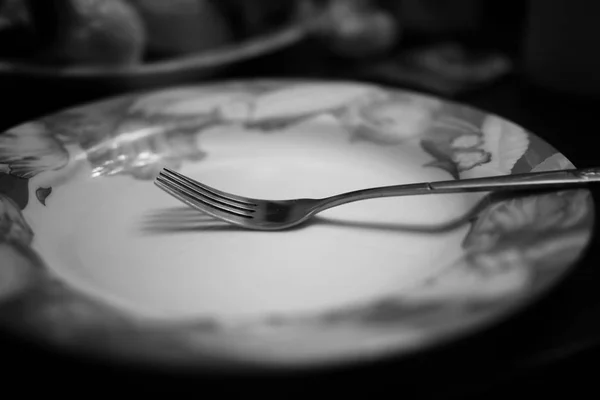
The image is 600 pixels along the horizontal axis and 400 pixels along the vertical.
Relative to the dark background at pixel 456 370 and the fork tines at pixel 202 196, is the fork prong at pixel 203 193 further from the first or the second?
the dark background at pixel 456 370

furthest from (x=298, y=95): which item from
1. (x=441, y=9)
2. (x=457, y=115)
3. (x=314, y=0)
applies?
(x=314, y=0)

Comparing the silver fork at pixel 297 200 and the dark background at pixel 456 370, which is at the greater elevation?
the silver fork at pixel 297 200

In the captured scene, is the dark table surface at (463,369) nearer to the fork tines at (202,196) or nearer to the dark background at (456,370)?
the dark background at (456,370)

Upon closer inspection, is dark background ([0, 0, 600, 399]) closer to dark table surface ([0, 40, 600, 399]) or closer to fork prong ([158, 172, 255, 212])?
dark table surface ([0, 40, 600, 399])

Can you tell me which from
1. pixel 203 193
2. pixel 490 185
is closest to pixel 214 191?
pixel 203 193

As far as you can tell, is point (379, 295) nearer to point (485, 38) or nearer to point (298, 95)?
point (298, 95)

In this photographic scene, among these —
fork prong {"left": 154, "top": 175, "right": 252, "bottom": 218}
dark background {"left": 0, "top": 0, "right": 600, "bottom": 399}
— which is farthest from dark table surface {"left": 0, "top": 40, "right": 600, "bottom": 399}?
fork prong {"left": 154, "top": 175, "right": 252, "bottom": 218}

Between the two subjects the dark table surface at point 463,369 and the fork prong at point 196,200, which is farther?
the fork prong at point 196,200

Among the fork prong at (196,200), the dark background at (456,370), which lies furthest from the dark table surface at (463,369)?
the fork prong at (196,200)
